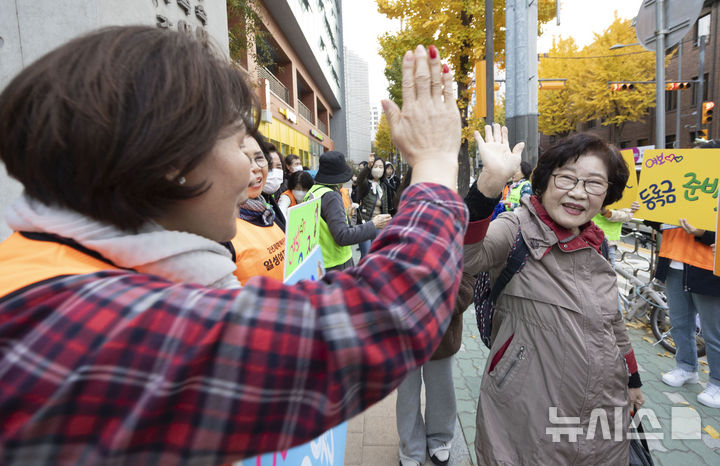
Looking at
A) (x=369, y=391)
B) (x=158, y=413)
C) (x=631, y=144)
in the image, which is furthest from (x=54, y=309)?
(x=631, y=144)

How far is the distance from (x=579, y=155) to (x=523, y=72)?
4.34m

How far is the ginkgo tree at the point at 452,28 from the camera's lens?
1142 cm

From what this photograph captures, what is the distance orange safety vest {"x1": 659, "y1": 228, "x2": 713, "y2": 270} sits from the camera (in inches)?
123

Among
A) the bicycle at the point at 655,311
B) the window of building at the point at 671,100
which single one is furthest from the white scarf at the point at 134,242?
the window of building at the point at 671,100

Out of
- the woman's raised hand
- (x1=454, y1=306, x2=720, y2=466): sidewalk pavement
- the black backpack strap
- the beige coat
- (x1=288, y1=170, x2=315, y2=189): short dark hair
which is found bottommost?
(x1=454, y1=306, x2=720, y2=466): sidewalk pavement

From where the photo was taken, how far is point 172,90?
2.13ft

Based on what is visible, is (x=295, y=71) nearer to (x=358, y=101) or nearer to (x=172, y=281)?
(x=172, y=281)

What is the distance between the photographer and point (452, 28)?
38.9 ft

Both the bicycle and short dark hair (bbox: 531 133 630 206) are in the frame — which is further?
the bicycle

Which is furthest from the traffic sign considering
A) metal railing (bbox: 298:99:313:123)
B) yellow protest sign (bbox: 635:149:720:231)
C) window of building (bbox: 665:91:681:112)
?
window of building (bbox: 665:91:681:112)

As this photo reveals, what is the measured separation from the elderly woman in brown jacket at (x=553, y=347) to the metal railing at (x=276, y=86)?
51.3ft

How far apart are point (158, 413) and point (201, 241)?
0.32 m

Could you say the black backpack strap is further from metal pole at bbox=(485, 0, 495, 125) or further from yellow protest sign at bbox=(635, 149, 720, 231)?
metal pole at bbox=(485, 0, 495, 125)

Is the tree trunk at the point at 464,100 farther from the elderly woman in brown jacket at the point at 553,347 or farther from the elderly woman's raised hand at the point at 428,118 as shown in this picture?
the elderly woman's raised hand at the point at 428,118
